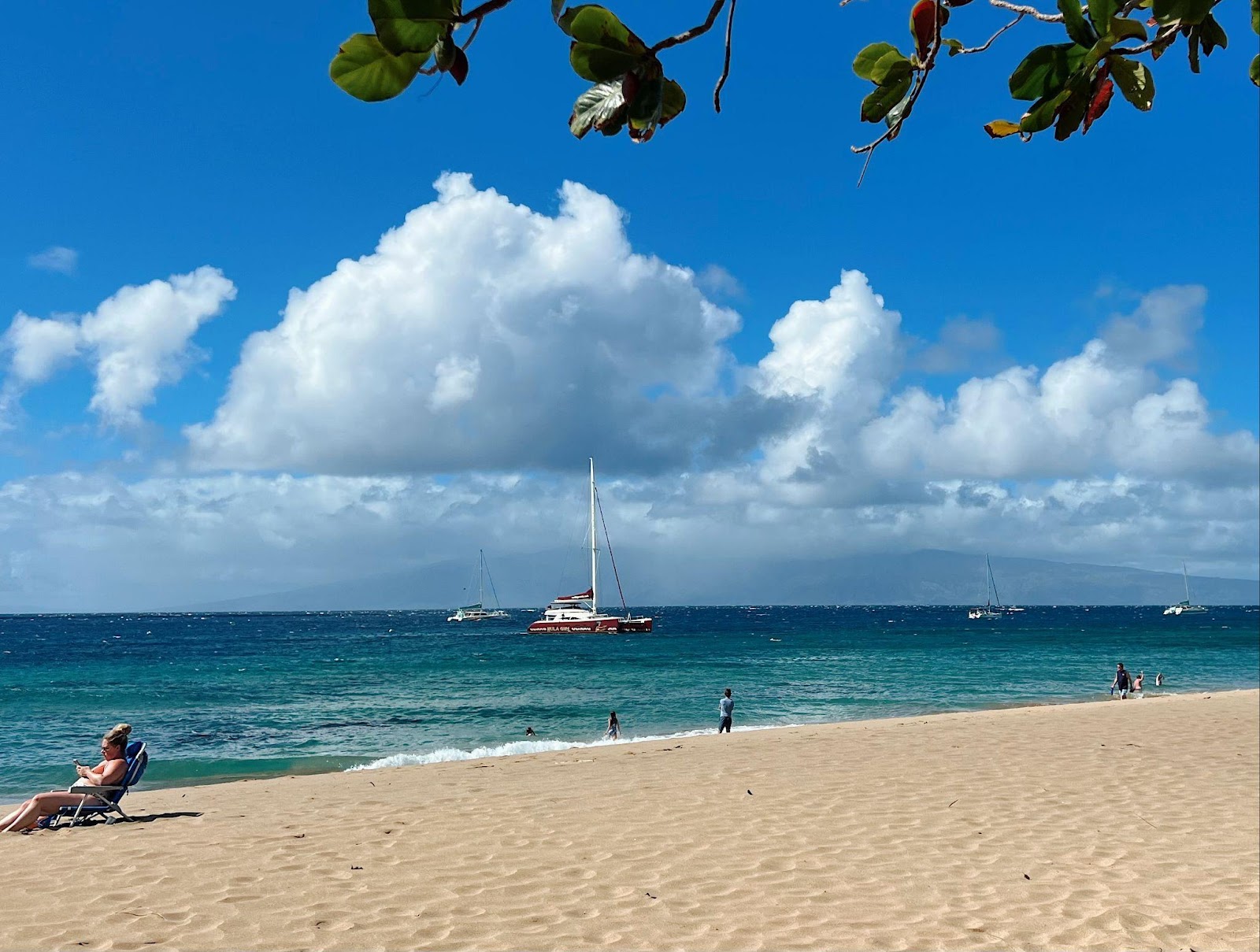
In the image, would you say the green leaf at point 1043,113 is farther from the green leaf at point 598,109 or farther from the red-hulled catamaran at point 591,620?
the red-hulled catamaran at point 591,620

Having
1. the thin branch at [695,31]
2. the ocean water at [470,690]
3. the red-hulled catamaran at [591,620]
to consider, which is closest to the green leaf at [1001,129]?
the thin branch at [695,31]

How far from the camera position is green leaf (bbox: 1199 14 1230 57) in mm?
1534

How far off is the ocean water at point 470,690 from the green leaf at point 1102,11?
21.3m

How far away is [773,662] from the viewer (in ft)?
177

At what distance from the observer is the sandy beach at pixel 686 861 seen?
642 cm

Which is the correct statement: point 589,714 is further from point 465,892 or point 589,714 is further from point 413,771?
point 465,892

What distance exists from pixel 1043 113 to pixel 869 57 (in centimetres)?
31

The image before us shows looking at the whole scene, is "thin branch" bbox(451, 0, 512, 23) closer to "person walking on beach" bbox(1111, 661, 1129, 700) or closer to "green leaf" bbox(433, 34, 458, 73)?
"green leaf" bbox(433, 34, 458, 73)

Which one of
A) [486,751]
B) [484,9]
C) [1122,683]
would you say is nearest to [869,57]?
[484,9]

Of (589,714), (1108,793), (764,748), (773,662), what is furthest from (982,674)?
(1108,793)

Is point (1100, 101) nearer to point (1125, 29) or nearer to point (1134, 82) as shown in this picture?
point (1134, 82)

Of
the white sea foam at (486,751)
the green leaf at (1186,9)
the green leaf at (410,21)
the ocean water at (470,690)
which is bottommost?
the ocean water at (470,690)

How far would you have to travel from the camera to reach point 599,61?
120cm

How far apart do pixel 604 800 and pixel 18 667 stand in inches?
2230
